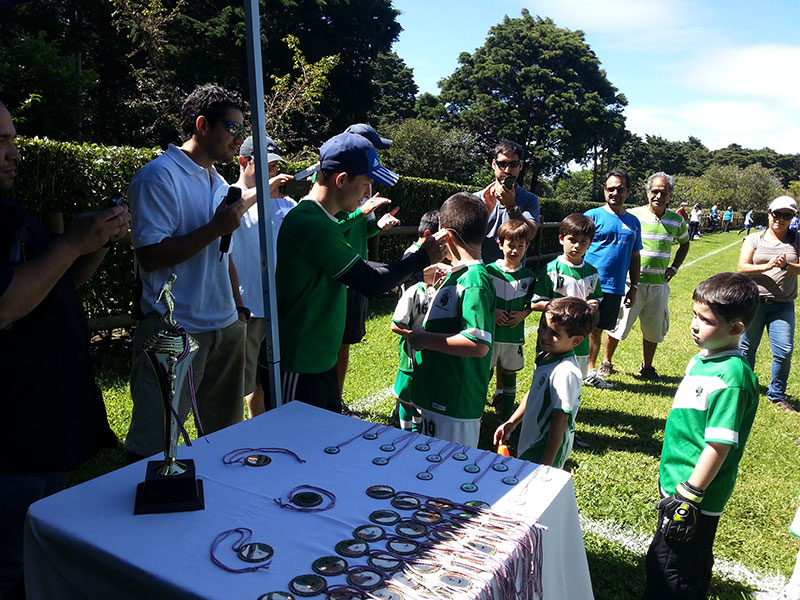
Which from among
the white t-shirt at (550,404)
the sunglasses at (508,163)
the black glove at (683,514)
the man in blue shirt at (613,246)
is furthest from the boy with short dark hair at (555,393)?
the man in blue shirt at (613,246)

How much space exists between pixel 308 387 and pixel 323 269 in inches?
23.5

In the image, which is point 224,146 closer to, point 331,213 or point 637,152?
point 331,213

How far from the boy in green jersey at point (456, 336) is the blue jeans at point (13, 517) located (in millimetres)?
1569

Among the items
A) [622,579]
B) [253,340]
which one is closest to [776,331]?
[622,579]

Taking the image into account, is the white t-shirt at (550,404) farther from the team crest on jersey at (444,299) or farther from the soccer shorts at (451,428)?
the team crest on jersey at (444,299)

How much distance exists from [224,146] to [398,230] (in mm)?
6204

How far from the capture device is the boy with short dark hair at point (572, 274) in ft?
15.8

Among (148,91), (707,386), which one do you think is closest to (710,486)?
(707,386)

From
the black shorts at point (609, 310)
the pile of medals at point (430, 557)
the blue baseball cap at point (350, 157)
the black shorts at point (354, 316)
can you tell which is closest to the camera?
the pile of medals at point (430, 557)

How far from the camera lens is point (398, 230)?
9.08 metres

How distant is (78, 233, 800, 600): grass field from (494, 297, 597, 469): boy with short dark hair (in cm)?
77

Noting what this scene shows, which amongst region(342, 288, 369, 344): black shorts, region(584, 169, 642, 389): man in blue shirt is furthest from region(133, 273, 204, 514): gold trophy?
region(584, 169, 642, 389): man in blue shirt

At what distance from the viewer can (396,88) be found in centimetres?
4672

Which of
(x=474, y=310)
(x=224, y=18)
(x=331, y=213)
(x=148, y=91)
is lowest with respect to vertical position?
(x=474, y=310)
